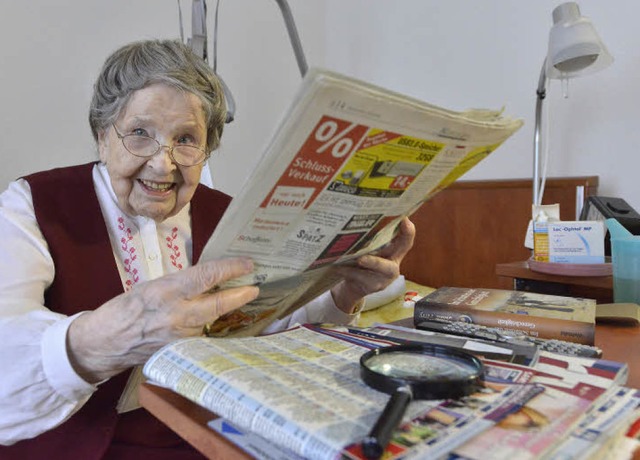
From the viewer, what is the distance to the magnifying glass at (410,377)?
12.7 inches

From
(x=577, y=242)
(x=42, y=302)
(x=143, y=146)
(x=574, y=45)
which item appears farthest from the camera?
(x=574, y=45)

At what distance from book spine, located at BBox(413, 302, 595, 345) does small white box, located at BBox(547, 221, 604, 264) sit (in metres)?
0.44

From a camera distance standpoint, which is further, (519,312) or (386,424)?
(519,312)

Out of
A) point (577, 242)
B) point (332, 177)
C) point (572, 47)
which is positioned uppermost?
point (572, 47)

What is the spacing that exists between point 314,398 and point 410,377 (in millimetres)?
87

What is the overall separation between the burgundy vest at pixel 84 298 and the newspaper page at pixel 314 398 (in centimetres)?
36

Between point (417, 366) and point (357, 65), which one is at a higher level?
point (357, 65)

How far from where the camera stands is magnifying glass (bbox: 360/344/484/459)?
12.7 inches

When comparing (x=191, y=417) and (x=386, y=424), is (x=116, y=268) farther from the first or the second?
(x=386, y=424)

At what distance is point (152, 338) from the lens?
537mm

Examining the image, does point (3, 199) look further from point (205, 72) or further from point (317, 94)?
point (317, 94)

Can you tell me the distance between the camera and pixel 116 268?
812 mm

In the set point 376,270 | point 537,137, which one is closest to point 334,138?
point 376,270

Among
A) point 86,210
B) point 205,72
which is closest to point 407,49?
point 205,72
